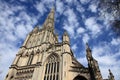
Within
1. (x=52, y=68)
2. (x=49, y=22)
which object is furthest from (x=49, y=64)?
(x=49, y=22)

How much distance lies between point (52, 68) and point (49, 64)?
4.40 ft

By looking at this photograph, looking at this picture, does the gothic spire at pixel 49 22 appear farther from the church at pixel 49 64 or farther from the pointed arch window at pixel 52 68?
the pointed arch window at pixel 52 68

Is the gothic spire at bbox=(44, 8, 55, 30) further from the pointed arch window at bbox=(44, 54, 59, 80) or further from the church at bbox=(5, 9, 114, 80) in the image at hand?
the pointed arch window at bbox=(44, 54, 59, 80)

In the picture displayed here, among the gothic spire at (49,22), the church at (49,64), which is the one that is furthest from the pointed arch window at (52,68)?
the gothic spire at (49,22)

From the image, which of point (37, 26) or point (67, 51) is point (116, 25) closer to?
point (67, 51)

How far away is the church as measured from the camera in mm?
23094

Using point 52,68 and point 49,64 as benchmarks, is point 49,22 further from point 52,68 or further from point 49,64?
point 52,68

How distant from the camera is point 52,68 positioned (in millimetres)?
26016

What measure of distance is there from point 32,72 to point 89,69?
416 inches

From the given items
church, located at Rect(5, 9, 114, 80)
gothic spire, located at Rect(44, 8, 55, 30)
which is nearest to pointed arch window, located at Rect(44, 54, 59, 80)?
church, located at Rect(5, 9, 114, 80)

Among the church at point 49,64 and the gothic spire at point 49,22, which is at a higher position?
the gothic spire at point 49,22

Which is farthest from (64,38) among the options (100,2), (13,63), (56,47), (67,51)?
(100,2)

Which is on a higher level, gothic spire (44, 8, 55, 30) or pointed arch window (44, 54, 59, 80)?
gothic spire (44, 8, 55, 30)

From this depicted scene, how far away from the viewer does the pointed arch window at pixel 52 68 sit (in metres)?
24.5
